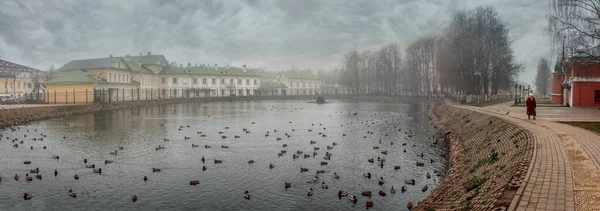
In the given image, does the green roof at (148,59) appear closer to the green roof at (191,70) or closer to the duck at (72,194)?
the green roof at (191,70)

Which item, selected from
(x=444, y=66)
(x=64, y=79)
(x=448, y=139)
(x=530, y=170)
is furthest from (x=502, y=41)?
(x=64, y=79)

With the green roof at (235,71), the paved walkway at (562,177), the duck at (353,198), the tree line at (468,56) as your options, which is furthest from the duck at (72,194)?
the green roof at (235,71)

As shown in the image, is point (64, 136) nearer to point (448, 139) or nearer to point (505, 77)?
point (448, 139)

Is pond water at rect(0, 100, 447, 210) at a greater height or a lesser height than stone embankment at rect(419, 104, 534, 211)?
lesser

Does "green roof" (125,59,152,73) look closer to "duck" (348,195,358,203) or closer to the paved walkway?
"duck" (348,195,358,203)

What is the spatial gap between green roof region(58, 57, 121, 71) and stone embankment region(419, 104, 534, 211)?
77.6 m

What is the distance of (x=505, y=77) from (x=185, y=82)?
80.6 m

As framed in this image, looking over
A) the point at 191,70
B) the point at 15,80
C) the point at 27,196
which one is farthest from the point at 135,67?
the point at 27,196

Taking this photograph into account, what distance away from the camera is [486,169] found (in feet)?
46.1

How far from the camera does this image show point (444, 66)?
7419 centimetres

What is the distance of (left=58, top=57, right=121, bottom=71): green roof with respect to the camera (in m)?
84.0

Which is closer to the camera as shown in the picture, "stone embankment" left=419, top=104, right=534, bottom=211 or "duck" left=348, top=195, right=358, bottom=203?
"stone embankment" left=419, top=104, right=534, bottom=211

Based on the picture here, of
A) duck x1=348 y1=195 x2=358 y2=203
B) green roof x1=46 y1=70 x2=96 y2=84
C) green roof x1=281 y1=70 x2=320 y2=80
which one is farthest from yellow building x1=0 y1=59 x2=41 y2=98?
duck x1=348 y1=195 x2=358 y2=203

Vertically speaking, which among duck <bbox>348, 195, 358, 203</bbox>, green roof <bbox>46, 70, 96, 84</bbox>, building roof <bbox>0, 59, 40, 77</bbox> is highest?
building roof <bbox>0, 59, 40, 77</bbox>
